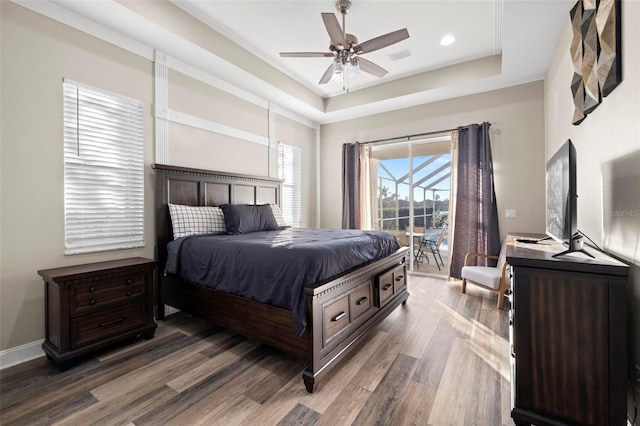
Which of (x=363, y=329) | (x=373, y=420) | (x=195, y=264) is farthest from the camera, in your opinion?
(x=195, y=264)

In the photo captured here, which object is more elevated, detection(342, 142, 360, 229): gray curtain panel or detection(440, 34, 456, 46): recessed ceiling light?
detection(440, 34, 456, 46): recessed ceiling light

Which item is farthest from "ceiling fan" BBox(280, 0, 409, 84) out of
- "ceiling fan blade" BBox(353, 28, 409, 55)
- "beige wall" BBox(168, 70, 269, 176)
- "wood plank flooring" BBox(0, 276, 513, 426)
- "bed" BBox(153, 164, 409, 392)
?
"wood plank flooring" BBox(0, 276, 513, 426)

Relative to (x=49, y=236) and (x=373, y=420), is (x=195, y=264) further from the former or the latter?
(x=373, y=420)

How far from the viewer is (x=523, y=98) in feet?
13.0

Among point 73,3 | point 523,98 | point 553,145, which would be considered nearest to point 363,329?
point 553,145

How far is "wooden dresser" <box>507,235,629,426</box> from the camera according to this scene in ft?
4.20

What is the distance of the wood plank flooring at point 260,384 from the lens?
62.8 inches

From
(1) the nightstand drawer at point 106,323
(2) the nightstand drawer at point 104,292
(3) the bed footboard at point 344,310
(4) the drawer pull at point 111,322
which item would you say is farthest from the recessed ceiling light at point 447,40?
(4) the drawer pull at point 111,322

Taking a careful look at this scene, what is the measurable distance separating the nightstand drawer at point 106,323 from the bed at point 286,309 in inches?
15.5

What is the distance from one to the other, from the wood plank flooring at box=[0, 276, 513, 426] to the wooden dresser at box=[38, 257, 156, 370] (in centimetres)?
14

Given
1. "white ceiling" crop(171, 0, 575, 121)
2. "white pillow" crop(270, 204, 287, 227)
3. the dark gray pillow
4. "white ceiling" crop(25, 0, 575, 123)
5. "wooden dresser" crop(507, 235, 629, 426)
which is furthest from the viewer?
"white pillow" crop(270, 204, 287, 227)

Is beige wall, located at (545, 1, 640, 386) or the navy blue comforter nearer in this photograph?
beige wall, located at (545, 1, 640, 386)

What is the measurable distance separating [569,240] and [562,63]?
2241 mm

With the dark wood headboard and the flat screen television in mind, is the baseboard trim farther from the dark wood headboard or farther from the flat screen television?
the flat screen television
